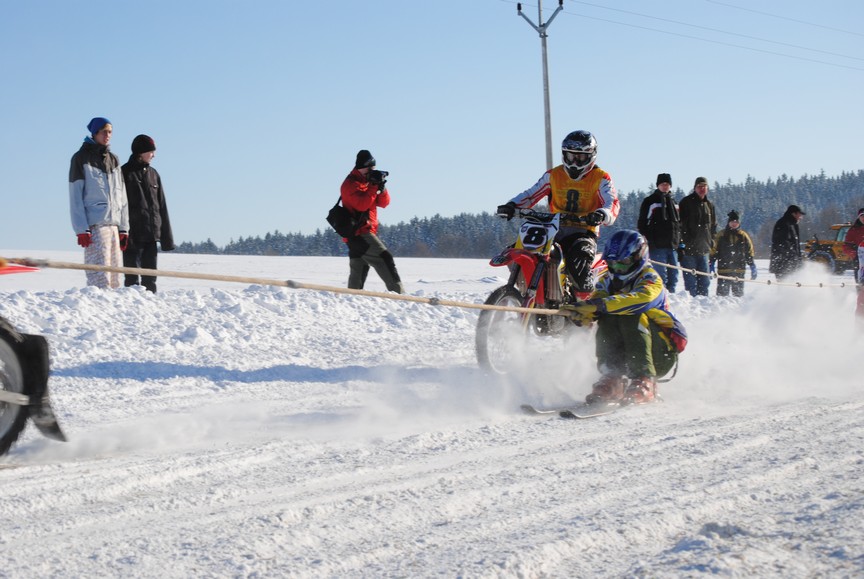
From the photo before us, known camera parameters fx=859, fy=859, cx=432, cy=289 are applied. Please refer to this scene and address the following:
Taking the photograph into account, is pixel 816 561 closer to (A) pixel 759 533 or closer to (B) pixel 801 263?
(A) pixel 759 533

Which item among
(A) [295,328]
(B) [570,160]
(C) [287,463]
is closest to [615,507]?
(C) [287,463]

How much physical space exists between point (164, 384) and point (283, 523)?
386 cm

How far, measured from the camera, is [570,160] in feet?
25.7

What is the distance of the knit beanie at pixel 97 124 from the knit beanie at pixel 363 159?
284cm

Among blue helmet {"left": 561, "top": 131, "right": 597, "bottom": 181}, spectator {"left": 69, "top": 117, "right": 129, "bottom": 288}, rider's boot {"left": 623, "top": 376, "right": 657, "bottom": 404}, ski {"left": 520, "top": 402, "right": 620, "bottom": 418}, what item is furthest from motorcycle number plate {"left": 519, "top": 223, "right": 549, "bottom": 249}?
spectator {"left": 69, "top": 117, "right": 129, "bottom": 288}

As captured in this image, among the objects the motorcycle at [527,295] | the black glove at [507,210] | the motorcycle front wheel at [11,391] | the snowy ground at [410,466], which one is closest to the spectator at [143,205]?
the snowy ground at [410,466]

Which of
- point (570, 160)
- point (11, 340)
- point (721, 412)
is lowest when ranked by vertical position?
point (721, 412)

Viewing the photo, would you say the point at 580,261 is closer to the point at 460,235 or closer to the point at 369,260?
the point at 369,260

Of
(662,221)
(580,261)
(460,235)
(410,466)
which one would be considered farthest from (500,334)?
(460,235)

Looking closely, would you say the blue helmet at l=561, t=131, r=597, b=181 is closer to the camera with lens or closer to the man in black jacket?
the camera with lens

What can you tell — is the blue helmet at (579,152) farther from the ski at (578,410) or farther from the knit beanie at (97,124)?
the knit beanie at (97,124)

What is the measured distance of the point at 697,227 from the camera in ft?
49.8

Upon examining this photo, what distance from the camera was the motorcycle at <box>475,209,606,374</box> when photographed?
7.13m

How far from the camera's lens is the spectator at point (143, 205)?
10125 mm
